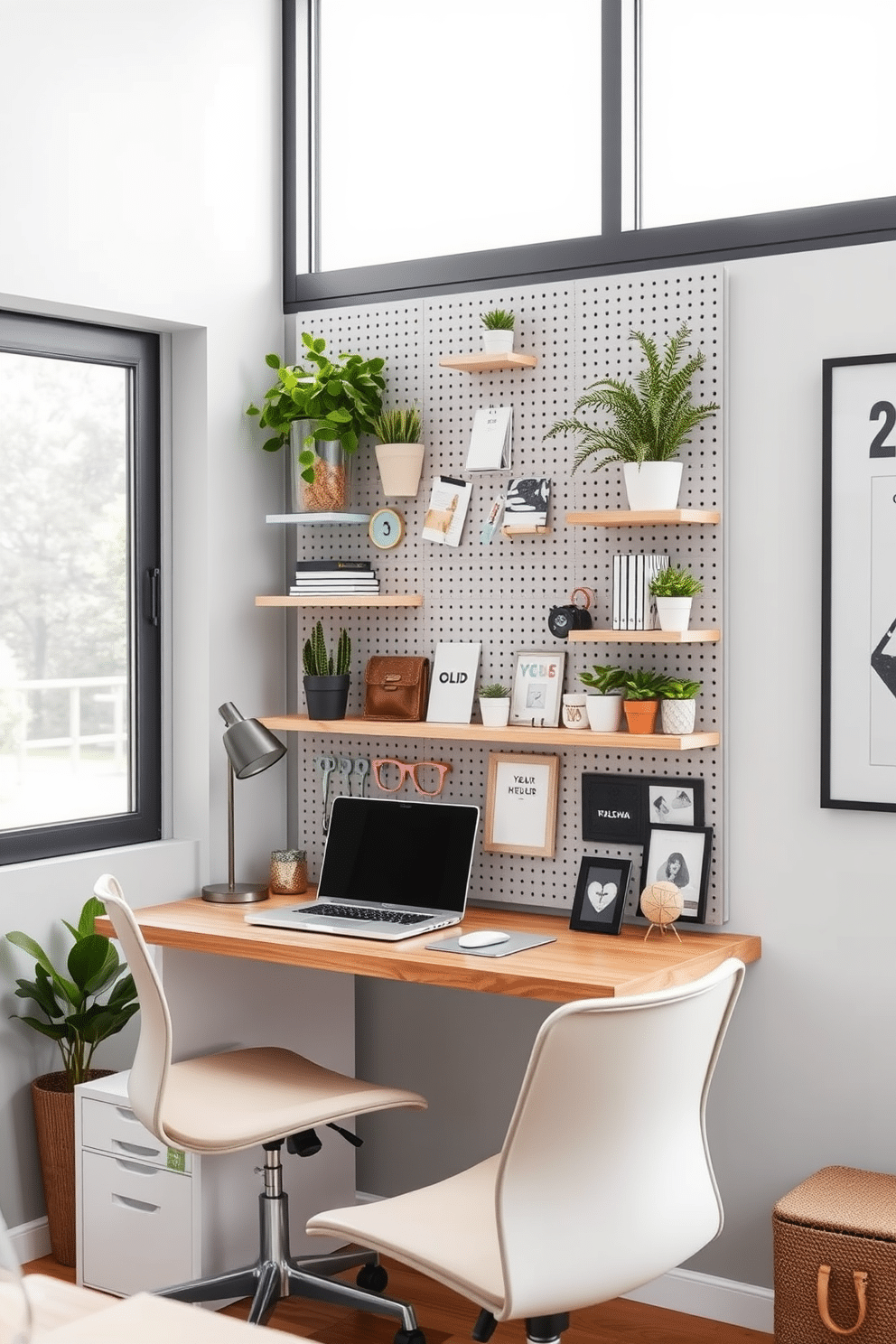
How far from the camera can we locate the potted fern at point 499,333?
317 cm

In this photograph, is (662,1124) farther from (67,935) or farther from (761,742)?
(67,935)

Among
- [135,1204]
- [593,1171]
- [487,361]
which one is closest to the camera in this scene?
[593,1171]

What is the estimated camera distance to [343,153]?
367 centimetres

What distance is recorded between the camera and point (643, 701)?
116 inches

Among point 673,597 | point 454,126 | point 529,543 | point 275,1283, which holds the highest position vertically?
point 454,126

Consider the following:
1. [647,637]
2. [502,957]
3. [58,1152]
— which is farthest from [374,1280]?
[647,637]

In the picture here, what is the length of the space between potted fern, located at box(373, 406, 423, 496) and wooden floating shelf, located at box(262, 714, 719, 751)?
0.55m

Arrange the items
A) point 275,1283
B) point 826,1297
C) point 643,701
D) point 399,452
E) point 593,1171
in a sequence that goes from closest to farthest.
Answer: point 593,1171 < point 826,1297 < point 275,1283 < point 643,701 < point 399,452

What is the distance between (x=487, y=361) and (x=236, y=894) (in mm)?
1346

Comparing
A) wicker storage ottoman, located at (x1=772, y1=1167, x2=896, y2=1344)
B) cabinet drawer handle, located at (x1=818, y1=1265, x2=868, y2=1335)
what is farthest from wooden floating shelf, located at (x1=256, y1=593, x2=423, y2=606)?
cabinet drawer handle, located at (x1=818, y1=1265, x2=868, y2=1335)

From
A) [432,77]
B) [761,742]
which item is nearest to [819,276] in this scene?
[761,742]

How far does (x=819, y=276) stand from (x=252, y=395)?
143cm

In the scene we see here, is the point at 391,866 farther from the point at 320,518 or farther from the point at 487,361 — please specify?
the point at 487,361

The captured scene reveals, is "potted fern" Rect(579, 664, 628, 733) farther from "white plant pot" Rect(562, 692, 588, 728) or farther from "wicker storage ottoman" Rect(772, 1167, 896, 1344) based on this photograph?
"wicker storage ottoman" Rect(772, 1167, 896, 1344)
